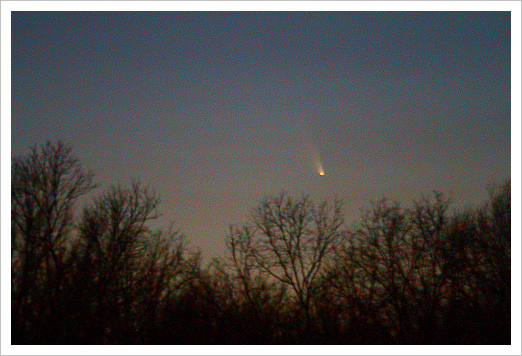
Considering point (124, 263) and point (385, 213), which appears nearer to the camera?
point (124, 263)

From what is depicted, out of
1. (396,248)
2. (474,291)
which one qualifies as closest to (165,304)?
(396,248)

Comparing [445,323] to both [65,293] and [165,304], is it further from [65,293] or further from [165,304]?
[65,293]

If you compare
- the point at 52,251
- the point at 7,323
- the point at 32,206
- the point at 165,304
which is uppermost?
the point at 32,206

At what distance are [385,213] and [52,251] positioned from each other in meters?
17.7

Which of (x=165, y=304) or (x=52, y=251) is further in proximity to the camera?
(x=165, y=304)

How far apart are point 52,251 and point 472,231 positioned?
68.3 feet

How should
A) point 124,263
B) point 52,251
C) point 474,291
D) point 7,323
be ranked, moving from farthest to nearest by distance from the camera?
point 474,291
point 124,263
point 52,251
point 7,323

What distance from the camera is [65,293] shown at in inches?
944

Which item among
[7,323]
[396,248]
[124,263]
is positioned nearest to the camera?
[7,323]

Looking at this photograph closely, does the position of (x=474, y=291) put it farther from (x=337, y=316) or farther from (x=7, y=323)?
(x=7, y=323)

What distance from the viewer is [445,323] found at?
28.1m

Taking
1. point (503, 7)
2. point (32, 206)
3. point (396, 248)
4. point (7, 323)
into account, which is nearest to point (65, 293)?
point (32, 206)

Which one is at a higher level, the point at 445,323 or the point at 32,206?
the point at 32,206

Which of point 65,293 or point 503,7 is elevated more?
point 503,7
